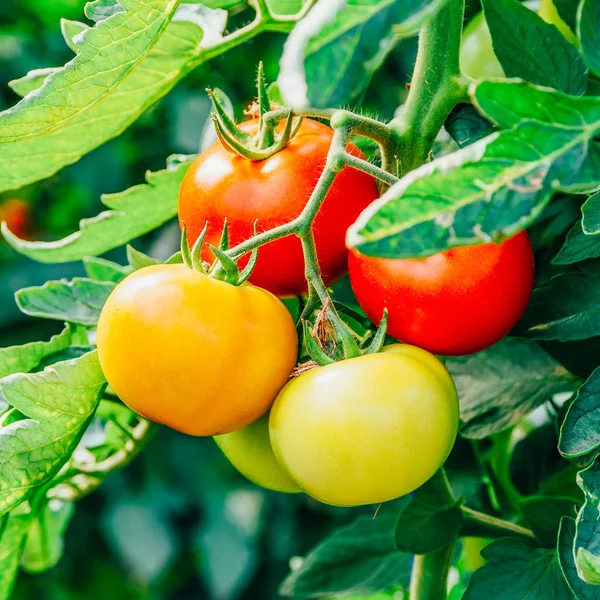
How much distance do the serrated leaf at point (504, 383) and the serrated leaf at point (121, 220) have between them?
259mm

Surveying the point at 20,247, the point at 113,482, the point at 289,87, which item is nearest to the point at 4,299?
the point at 113,482

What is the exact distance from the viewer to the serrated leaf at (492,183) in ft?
0.94

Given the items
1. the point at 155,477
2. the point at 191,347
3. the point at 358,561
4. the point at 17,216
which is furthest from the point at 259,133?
the point at 17,216

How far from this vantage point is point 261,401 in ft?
1.43

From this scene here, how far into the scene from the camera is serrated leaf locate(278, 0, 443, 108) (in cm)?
27

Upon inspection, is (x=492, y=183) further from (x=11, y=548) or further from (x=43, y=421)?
(x=11, y=548)

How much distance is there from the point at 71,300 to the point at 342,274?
0.65ft

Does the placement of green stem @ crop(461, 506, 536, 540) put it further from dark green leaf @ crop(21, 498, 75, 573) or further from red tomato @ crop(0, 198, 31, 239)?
red tomato @ crop(0, 198, 31, 239)

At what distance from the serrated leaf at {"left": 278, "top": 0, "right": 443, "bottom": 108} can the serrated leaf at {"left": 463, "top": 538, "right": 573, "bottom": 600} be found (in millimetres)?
369

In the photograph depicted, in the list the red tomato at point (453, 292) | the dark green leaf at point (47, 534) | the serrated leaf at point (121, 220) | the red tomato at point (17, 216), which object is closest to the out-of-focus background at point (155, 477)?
the red tomato at point (17, 216)

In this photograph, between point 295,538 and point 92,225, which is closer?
point 92,225

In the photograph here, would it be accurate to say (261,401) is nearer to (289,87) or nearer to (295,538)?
(289,87)

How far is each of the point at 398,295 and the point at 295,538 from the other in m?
1.36

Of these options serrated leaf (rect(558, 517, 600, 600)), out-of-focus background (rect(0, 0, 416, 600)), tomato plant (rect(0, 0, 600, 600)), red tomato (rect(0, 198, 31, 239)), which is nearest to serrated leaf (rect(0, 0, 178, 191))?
tomato plant (rect(0, 0, 600, 600))
